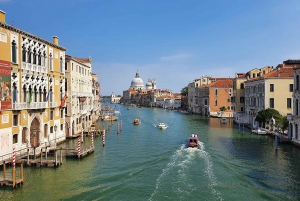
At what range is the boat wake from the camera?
1248 cm

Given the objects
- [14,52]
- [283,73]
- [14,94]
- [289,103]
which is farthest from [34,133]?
[283,73]

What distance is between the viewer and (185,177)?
47.6 ft

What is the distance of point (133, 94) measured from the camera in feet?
497

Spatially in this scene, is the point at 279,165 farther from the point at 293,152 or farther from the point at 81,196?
the point at 81,196

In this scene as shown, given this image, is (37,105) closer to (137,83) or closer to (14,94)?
(14,94)

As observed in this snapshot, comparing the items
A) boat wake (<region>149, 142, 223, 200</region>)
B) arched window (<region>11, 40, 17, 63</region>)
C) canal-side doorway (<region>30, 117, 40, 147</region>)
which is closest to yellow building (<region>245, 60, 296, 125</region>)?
boat wake (<region>149, 142, 223, 200</region>)

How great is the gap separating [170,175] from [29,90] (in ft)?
35.6

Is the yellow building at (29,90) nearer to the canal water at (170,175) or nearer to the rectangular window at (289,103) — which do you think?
the canal water at (170,175)

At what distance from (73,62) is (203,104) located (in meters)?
39.0

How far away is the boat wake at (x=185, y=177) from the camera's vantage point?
A: 1248 cm

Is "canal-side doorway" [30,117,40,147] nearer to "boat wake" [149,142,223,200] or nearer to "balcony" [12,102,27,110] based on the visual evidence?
"balcony" [12,102,27,110]

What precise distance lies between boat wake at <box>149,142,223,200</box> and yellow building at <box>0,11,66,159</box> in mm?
8975

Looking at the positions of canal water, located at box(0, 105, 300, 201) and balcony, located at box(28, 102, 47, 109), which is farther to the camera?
balcony, located at box(28, 102, 47, 109)

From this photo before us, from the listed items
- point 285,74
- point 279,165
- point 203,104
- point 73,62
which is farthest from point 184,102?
point 279,165
